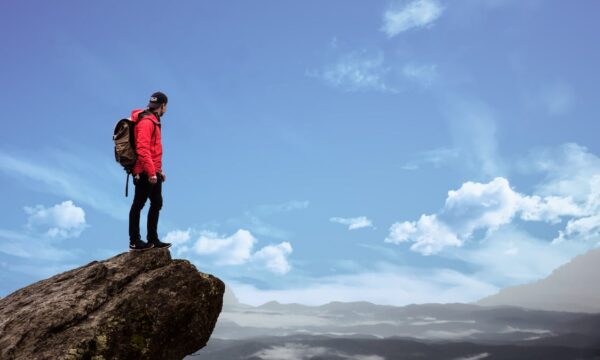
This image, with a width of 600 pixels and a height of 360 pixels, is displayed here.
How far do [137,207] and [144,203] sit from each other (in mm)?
221

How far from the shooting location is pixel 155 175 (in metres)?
13.2

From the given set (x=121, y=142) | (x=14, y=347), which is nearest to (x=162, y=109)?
(x=121, y=142)

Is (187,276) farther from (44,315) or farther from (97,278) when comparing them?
(44,315)

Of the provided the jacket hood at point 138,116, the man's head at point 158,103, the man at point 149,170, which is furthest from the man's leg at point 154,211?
the man's head at point 158,103

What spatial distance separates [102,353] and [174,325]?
77.2 inches

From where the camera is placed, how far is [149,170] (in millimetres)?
13125

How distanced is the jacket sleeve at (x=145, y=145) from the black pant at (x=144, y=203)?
1.43 feet

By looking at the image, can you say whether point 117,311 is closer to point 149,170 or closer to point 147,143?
point 149,170

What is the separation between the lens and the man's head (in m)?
13.9

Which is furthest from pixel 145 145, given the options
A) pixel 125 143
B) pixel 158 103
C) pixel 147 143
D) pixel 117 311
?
pixel 117 311

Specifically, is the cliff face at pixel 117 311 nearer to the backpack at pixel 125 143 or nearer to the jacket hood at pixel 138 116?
the backpack at pixel 125 143

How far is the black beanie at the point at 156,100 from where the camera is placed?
13.9 m

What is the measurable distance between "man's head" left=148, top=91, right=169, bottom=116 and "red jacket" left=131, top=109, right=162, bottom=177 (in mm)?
273

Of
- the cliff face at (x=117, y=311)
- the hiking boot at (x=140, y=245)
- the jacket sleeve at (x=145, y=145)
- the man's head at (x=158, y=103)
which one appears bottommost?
the cliff face at (x=117, y=311)
